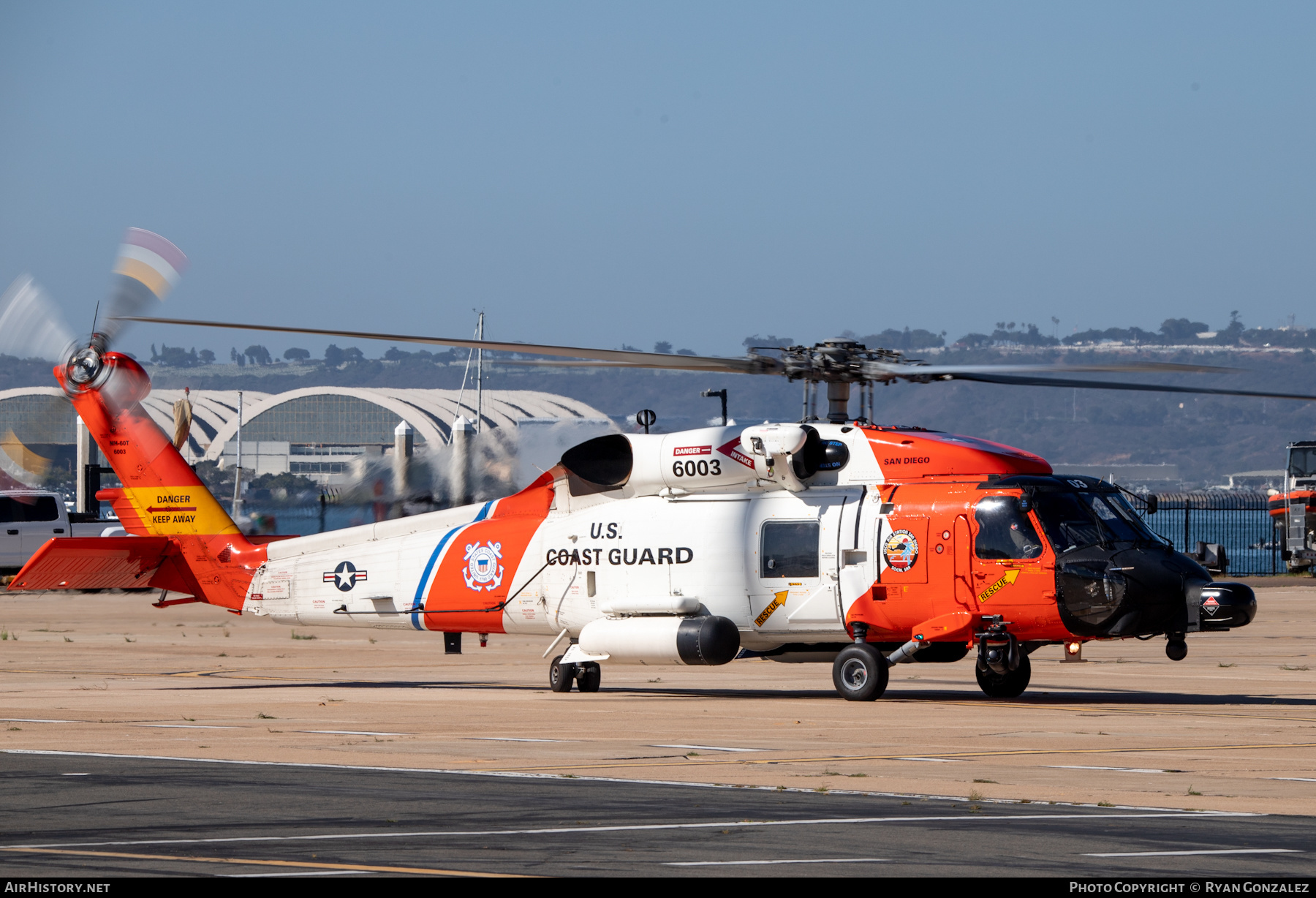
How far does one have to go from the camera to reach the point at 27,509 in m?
43.7

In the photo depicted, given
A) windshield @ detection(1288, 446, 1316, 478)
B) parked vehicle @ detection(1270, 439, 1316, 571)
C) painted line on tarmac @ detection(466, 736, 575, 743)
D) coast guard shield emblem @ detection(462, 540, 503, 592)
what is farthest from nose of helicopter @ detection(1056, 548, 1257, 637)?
windshield @ detection(1288, 446, 1316, 478)

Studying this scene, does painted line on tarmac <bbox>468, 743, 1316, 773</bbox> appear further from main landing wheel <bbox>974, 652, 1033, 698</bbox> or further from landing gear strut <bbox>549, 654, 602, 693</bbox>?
landing gear strut <bbox>549, 654, 602, 693</bbox>

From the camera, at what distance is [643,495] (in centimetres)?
1989

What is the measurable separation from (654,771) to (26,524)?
35.6 m

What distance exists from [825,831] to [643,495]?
11060 millimetres

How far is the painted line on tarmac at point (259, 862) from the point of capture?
762 centimetres

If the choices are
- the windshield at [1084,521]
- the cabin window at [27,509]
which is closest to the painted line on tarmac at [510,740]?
the windshield at [1084,521]

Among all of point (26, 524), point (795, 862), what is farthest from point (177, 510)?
point (26, 524)

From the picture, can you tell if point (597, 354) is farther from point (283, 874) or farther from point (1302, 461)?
point (1302, 461)

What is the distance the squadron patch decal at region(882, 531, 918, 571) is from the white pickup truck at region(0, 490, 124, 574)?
29.7 meters
